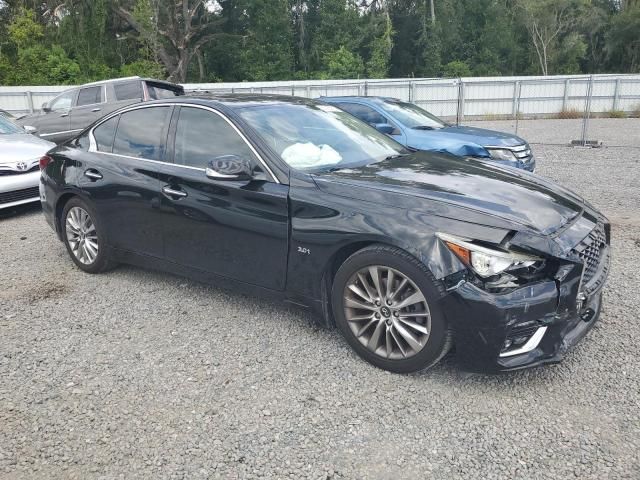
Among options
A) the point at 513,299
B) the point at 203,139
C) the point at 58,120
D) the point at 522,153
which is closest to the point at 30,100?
the point at 58,120

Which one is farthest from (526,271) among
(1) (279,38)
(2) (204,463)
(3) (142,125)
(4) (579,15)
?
(4) (579,15)

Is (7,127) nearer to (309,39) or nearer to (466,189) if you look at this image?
(466,189)

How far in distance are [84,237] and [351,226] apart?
295cm

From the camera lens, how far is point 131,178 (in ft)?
14.4

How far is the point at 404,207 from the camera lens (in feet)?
10.4

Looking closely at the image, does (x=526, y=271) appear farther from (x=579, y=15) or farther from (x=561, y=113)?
(x=579, y=15)

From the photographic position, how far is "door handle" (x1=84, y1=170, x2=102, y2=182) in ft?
15.3

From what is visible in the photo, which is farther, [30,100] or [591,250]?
[30,100]

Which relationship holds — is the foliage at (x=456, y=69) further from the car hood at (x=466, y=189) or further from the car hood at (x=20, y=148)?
the car hood at (x=466, y=189)

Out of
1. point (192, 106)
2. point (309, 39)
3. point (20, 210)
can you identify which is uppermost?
point (309, 39)

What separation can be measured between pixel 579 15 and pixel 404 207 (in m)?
53.3

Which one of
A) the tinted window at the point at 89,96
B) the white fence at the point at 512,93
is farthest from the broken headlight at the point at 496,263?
the white fence at the point at 512,93

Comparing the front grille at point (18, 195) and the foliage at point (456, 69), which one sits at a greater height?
the foliage at point (456, 69)

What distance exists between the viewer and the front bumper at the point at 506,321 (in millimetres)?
2826
